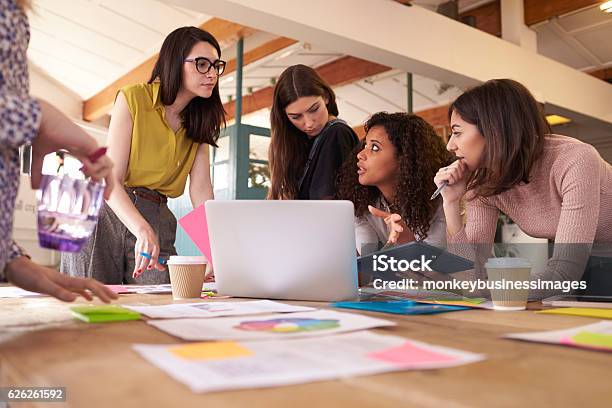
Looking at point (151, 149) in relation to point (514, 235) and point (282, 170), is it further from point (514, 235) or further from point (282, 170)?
point (514, 235)

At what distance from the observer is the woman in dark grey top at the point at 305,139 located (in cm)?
194

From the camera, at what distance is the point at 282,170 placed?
2035 mm

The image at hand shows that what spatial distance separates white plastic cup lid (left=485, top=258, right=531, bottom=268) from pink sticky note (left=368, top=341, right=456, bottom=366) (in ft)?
1.70

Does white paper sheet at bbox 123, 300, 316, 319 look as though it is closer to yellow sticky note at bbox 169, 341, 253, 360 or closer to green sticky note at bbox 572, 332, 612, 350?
yellow sticky note at bbox 169, 341, 253, 360

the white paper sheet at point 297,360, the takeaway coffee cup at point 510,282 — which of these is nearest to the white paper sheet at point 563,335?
the white paper sheet at point 297,360

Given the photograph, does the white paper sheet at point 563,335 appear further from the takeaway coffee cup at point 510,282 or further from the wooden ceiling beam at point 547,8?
the wooden ceiling beam at point 547,8

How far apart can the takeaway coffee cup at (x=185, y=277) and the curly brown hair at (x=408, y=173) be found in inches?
32.9

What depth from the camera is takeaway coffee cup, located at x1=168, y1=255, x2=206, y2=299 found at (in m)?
1.14

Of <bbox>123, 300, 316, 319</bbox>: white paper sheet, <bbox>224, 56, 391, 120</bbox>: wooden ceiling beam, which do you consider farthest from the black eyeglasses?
<bbox>224, 56, 391, 120</bbox>: wooden ceiling beam

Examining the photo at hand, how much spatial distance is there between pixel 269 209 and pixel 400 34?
3089 mm

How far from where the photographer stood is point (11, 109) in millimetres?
567

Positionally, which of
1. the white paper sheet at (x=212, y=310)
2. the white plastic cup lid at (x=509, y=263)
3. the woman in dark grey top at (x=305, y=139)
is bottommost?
the white paper sheet at (x=212, y=310)

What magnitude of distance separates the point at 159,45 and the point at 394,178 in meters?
3.44

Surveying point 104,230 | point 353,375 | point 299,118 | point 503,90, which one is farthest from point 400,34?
point 353,375
